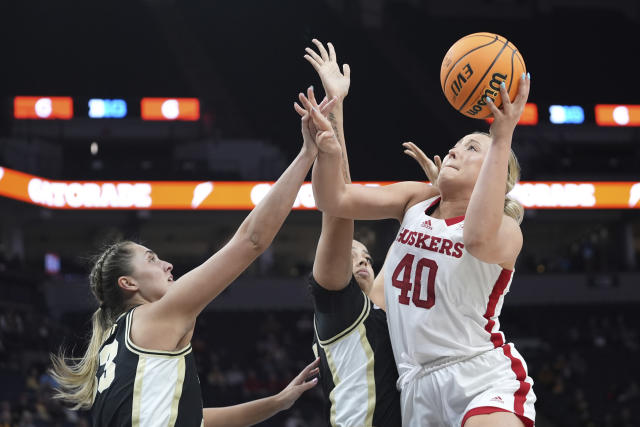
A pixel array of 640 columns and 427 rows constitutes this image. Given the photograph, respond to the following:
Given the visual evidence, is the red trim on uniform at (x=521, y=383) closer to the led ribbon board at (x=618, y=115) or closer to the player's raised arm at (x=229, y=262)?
the player's raised arm at (x=229, y=262)

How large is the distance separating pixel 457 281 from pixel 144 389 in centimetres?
123

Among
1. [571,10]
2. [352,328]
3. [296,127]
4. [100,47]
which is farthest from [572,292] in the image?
[352,328]

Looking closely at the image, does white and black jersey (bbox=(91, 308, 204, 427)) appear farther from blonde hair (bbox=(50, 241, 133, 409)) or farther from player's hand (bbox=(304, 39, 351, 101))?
player's hand (bbox=(304, 39, 351, 101))

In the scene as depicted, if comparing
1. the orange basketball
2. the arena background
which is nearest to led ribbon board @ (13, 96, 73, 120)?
the arena background

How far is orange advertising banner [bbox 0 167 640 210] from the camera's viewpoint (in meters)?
17.7

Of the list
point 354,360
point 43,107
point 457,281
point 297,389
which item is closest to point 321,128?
point 457,281

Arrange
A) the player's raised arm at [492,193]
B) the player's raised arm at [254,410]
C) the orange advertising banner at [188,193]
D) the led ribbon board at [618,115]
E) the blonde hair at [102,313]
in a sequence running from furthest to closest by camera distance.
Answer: the led ribbon board at [618,115], the orange advertising banner at [188,193], the player's raised arm at [254,410], the blonde hair at [102,313], the player's raised arm at [492,193]

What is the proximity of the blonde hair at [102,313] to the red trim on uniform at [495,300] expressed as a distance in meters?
1.44

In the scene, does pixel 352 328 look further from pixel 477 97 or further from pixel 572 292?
pixel 572 292

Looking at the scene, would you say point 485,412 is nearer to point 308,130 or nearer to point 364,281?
point 364,281

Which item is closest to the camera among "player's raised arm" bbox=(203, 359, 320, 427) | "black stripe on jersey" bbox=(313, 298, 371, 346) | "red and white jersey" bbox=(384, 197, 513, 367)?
"red and white jersey" bbox=(384, 197, 513, 367)

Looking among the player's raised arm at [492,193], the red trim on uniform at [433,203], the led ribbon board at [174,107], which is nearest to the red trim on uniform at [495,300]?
the player's raised arm at [492,193]

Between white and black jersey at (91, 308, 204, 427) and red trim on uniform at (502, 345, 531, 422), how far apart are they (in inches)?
46.9

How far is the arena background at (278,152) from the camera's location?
1772 cm
